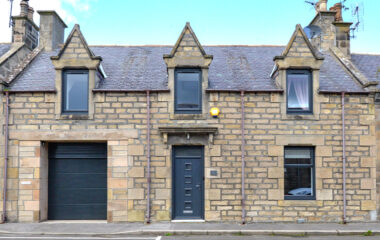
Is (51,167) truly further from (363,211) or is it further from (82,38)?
(363,211)

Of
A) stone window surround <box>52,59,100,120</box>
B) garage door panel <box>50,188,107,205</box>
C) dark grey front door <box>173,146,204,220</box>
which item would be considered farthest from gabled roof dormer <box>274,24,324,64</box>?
garage door panel <box>50,188,107,205</box>

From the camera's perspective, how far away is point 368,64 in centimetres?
1516

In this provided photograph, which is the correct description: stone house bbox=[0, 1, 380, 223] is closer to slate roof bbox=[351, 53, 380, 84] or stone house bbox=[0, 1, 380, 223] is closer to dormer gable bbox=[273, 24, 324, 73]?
dormer gable bbox=[273, 24, 324, 73]

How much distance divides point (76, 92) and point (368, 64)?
11.9m

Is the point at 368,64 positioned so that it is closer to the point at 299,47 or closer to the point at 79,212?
the point at 299,47

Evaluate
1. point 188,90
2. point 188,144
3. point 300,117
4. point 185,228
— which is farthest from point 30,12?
point 300,117

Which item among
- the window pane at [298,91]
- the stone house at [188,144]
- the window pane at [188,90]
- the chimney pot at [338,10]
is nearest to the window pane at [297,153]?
the stone house at [188,144]

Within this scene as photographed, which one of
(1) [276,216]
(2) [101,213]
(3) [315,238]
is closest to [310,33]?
(1) [276,216]

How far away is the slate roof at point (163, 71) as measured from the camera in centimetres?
1257

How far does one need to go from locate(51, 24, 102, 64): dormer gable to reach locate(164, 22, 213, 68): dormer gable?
2.56 m

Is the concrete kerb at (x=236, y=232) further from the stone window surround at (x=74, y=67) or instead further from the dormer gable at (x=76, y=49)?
the dormer gable at (x=76, y=49)

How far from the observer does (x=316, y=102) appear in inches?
483

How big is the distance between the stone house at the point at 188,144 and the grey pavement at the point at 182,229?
489 mm

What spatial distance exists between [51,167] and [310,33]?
12.0 meters
